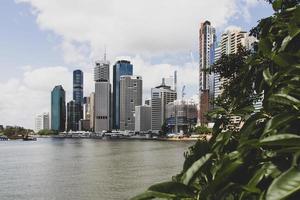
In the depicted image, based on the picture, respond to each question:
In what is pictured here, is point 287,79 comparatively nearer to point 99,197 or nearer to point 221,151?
point 221,151

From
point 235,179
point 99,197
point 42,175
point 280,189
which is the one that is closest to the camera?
point 280,189

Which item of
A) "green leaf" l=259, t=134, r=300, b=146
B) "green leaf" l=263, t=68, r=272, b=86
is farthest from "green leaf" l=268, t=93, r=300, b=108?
"green leaf" l=263, t=68, r=272, b=86

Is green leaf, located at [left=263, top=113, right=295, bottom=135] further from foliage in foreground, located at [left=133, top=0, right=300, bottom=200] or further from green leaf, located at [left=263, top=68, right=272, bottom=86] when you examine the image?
green leaf, located at [left=263, top=68, right=272, bottom=86]

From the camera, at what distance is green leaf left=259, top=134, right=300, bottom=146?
153 centimetres

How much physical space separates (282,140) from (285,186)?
22 centimetres

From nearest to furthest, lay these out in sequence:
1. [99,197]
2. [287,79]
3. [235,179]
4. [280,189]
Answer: [280,189] < [235,179] < [287,79] < [99,197]

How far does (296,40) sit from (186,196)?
3.17 ft

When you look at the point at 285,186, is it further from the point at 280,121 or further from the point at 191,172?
the point at 191,172

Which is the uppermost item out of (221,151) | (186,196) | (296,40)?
(296,40)

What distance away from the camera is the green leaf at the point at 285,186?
4.41 feet

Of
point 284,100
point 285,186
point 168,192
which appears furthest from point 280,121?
point 168,192

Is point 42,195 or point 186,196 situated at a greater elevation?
point 186,196

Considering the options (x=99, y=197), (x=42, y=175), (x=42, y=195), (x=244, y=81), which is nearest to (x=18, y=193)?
(x=42, y=195)

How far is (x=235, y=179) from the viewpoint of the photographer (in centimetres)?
180
